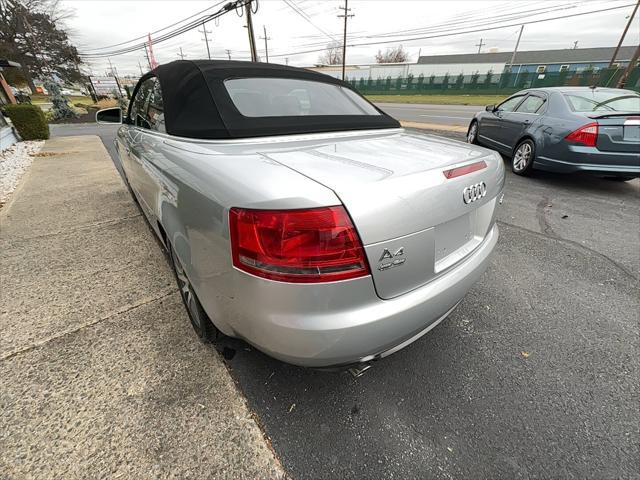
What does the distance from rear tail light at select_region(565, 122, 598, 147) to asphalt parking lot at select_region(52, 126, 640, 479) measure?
8.60ft

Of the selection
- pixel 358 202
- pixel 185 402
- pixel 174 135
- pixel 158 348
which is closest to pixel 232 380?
pixel 185 402

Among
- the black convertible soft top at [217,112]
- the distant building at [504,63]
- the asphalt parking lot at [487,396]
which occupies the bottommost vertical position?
the asphalt parking lot at [487,396]

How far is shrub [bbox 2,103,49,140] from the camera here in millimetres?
10306

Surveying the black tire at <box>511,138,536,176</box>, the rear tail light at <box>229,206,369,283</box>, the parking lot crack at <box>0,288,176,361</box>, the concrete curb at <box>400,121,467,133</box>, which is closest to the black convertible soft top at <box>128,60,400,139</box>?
the rear tail light at <box>229,206,369,283</box>

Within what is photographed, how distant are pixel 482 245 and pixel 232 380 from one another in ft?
5.14

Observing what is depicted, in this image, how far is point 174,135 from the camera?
182cm

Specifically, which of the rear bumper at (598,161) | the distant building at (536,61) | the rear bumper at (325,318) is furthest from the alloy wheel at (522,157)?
the distant building at (536,61)

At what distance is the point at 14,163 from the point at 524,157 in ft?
35.2

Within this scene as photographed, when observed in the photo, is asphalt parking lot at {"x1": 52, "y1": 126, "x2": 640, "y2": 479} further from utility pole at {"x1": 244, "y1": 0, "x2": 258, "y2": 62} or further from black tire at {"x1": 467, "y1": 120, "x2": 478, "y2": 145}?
utility pole at {"x1": 244, "y1": 0, "x2": 258, "y2": 62}

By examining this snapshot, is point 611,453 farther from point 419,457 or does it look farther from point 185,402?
point 185,402

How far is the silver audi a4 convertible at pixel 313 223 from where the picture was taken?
1061 millimetres

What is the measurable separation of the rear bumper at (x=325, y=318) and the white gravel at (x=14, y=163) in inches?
216

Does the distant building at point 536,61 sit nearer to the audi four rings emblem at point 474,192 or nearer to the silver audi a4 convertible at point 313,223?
the audi four rings emblem at point 474,192

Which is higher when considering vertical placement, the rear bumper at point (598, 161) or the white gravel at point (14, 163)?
the rear bumper at point (598, 161)
